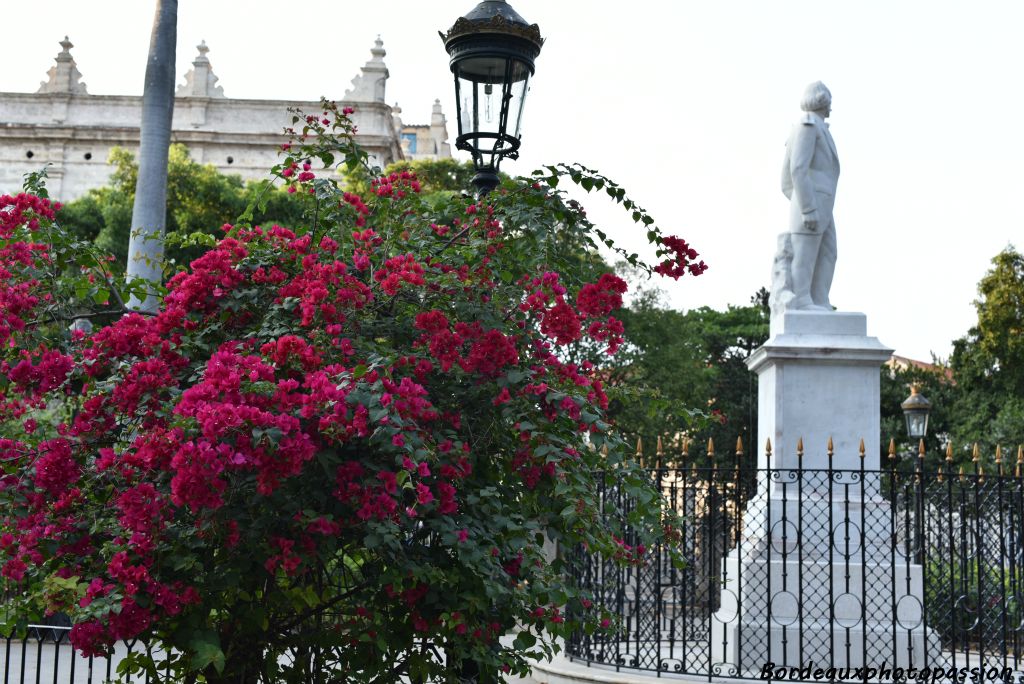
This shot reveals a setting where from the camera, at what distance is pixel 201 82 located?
1909 inches

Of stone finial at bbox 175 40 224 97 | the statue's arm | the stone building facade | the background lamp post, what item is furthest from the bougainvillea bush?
stone finial at bbox 175 40 224 97

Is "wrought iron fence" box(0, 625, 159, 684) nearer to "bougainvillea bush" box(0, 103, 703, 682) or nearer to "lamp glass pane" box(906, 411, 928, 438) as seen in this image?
"bougainvillea bush" box(0, 103, 703, 682)

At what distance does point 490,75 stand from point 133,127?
43.6m

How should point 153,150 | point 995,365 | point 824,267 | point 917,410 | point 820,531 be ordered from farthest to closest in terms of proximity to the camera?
1. point 995,365
2. point 917,410
3. point 153,150
4. point 824,267
5. point 820,531

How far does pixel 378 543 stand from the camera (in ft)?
14.7

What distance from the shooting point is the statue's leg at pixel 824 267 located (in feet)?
35.8

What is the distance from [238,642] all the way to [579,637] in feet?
18.7

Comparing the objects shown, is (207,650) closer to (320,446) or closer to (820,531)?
(320,446)

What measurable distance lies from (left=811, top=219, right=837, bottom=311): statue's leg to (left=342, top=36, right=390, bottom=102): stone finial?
1507 inches

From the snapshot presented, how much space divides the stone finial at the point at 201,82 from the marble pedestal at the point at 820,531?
1633 inches

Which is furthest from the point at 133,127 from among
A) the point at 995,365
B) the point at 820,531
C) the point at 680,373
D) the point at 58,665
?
the point at 820,531

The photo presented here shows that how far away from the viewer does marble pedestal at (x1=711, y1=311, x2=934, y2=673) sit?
9.50m

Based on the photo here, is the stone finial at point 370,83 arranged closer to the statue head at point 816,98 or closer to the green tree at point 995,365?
the green tree at point 995,365

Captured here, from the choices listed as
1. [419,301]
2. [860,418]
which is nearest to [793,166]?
[860,418]
